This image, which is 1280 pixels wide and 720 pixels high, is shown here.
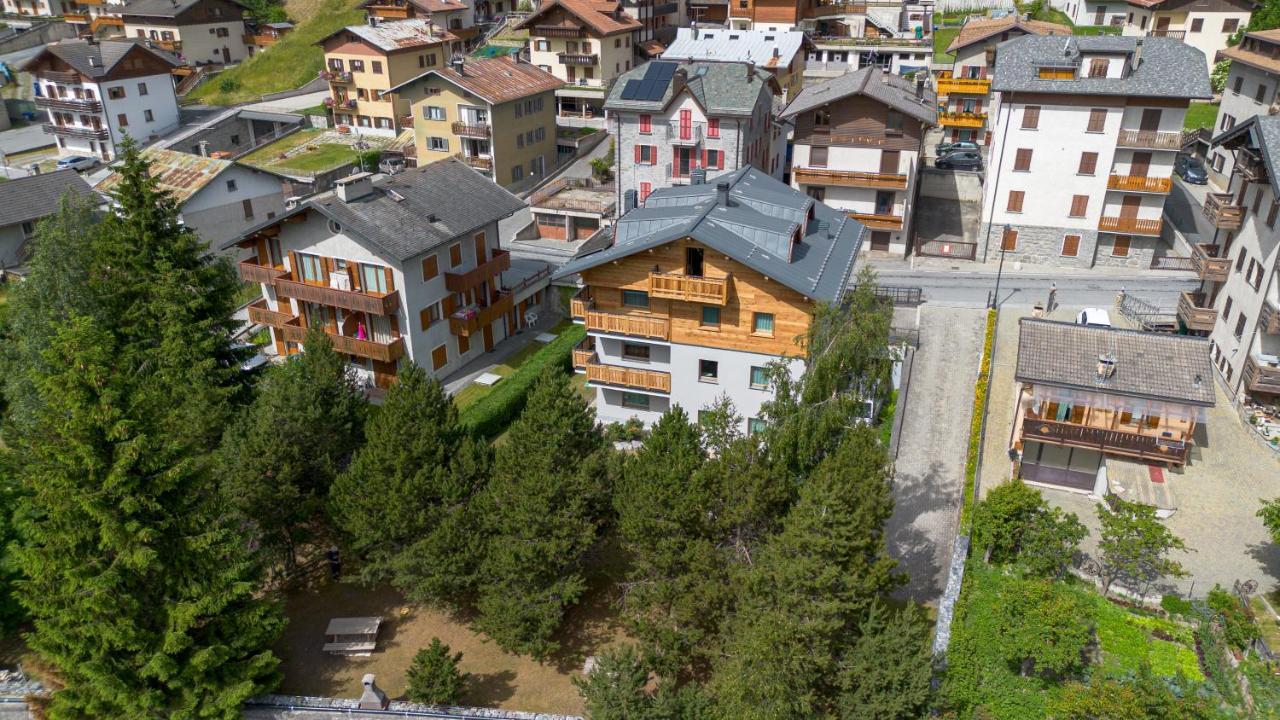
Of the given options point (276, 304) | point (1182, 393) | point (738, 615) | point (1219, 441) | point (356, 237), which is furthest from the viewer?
point (276, 304)

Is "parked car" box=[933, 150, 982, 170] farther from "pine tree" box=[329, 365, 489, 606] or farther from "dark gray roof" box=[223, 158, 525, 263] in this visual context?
"pine tree" box=[329, 365, 489, 606]

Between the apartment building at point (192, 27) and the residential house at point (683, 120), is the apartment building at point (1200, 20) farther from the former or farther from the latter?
the apartment building at point (192, 27)

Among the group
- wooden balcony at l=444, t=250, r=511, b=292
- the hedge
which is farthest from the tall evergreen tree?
wooden balcony at l=444, t=250, r=511, b=292

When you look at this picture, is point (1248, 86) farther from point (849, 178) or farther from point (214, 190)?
point (214, 190)

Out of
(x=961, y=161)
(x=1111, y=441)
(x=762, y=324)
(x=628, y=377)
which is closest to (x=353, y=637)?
(x=628, y=377)

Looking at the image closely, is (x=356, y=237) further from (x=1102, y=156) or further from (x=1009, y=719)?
(x=1102, y=156)

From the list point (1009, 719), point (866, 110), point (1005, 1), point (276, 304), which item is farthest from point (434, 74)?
point (1005, 1)
